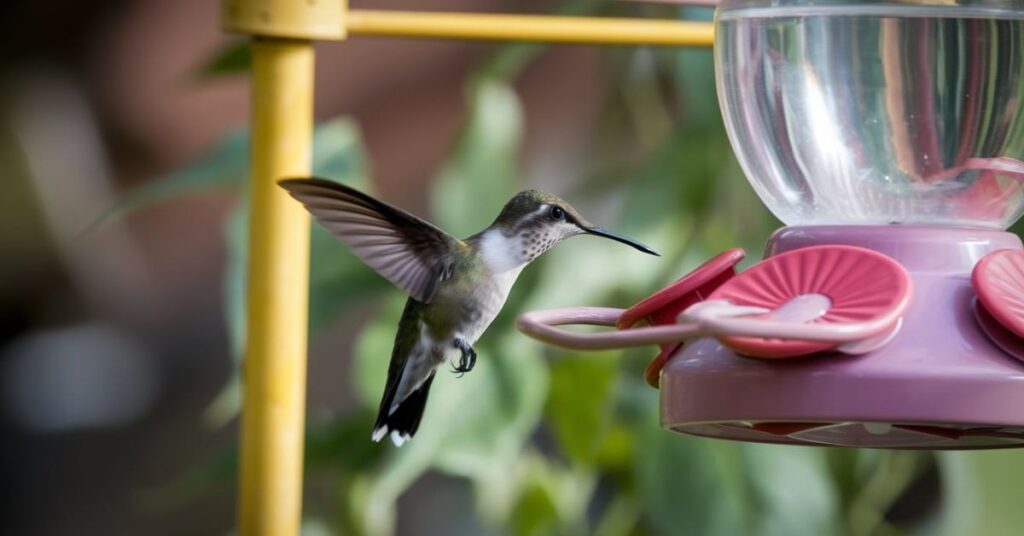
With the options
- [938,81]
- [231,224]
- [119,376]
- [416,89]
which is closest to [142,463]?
[119,376]

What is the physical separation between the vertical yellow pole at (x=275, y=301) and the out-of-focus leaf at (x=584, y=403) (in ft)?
3.70

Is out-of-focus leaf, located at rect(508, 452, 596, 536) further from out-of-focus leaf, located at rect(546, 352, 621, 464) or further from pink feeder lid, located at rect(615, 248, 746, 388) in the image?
pink feeder lid, located at rect(615, 248, 746, 388)

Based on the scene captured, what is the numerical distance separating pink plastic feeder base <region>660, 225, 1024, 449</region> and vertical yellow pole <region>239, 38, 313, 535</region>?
46cm

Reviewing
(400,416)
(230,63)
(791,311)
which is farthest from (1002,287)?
(230,63)

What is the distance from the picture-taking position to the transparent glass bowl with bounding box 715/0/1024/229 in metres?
1.54

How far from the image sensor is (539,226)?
1.46 metres

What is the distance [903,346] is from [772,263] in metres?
0.13

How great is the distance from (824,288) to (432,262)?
1.64 ft

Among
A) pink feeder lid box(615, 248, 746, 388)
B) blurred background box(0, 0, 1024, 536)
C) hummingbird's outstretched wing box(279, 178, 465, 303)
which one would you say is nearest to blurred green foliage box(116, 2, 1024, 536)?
blurred background box(0, 0, 1024, 536)

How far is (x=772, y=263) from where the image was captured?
1236 millimetres

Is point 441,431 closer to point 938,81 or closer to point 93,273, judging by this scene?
point 938,81

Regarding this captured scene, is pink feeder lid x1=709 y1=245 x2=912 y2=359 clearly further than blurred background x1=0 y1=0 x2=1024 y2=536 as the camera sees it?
No

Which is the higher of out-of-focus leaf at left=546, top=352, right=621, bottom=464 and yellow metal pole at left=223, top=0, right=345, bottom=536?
yellow metal pole at left=223, top=0, right=345, bottom=536

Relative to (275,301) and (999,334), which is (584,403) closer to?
(275,301)
